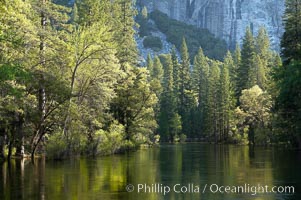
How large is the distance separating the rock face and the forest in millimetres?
93933

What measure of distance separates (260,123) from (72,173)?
41.7 metres

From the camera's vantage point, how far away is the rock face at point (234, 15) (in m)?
165

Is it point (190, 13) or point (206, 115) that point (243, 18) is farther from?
point (206, 115)

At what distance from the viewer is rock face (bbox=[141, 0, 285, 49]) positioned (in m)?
165

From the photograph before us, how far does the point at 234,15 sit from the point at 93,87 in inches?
5572

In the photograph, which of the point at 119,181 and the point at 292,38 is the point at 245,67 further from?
the point at 119,181

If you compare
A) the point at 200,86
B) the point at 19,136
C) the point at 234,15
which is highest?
the point at 234,15

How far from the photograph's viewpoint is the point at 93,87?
3341 centimetres

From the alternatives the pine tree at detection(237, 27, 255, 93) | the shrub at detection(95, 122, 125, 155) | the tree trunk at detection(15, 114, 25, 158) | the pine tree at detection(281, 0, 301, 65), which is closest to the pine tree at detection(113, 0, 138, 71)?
the shrub at detection(95, 122, 125, 155)

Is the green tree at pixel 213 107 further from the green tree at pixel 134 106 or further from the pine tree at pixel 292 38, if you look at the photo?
the pine tree at pixel 292 38

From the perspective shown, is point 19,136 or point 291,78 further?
point 291,78

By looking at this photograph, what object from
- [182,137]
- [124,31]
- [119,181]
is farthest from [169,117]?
[119,181]

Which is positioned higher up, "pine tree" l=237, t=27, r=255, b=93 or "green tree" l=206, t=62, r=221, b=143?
"pine tree" l=237, t=27, r=255, b=93

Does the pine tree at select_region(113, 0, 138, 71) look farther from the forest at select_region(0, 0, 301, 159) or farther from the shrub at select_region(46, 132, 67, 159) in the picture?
the shrub at select_region(46, 132, 67, 159)
